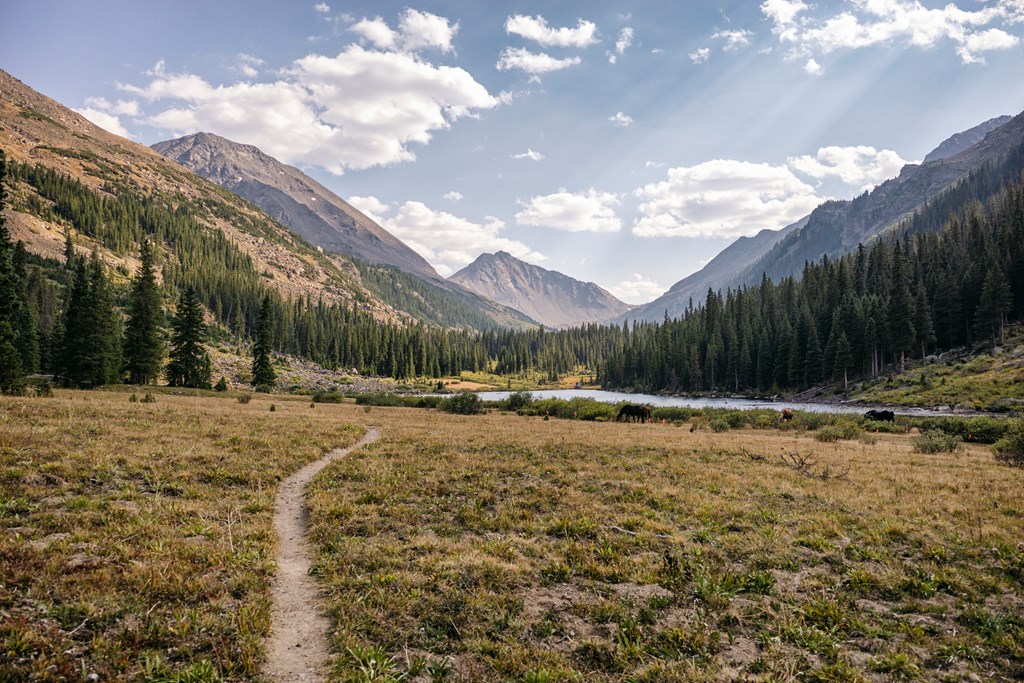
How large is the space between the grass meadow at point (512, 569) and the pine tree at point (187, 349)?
171 feet

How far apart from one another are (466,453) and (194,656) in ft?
57.1

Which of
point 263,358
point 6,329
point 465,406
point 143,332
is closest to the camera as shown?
point 6,329

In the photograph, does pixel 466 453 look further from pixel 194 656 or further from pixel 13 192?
pixel 13 192

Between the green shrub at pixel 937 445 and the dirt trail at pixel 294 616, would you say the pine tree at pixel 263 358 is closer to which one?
the dirt trail at pixel 294 616

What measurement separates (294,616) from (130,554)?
13.9 feet

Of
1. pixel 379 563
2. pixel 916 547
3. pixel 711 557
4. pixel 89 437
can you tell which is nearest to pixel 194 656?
pixel 379 563

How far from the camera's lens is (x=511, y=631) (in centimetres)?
802

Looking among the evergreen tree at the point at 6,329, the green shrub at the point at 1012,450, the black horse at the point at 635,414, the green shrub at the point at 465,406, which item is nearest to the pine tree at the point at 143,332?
the evergreen tree at the point at 6,329

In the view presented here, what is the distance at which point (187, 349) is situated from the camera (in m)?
66.6

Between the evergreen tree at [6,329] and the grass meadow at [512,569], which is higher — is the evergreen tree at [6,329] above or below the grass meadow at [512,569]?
above

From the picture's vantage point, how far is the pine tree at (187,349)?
2596 inches

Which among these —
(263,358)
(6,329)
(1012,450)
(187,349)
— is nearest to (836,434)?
(1012,450)

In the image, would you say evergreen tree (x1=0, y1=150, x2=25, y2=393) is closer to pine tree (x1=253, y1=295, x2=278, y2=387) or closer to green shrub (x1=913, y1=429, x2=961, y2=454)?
pine tree (x1=253, y1=295, x2=278, y2=387)

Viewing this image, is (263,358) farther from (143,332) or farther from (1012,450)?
(1012,450)
